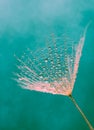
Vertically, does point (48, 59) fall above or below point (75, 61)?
above

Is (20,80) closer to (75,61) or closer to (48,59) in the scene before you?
(48,59)

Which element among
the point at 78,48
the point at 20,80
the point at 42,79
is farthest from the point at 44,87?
the point at 78,48

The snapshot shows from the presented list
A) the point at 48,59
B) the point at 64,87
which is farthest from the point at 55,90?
the point at 48,59

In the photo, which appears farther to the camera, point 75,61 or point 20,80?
point 20,80

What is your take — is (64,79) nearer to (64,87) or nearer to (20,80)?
(64,87)

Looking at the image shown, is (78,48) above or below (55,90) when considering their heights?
above

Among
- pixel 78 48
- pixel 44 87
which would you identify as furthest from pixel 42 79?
pixel 78 48

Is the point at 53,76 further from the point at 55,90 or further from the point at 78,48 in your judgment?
the point at 78,48

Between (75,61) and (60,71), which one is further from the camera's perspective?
(60,71)
